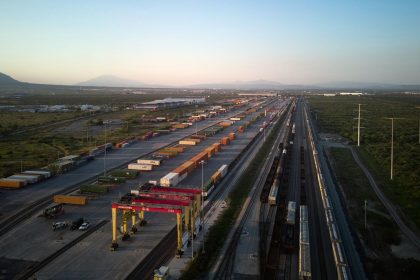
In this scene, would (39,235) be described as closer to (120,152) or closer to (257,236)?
(257,236)

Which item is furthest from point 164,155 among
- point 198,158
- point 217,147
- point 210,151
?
point 217,147

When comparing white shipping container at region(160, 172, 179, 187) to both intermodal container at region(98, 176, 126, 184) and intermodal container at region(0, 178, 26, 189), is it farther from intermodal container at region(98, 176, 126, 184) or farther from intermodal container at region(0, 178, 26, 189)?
intermodal container at region(0, 178, 26, 189)

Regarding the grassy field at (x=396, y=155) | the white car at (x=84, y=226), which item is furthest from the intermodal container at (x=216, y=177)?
the grassy field at (x=396, y=155)

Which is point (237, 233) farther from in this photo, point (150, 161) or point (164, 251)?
point (150, 161)

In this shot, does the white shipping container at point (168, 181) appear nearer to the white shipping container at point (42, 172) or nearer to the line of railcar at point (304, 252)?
the white shipping container at point (42, 172)

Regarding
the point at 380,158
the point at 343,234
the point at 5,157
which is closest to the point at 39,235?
the point at 343,234

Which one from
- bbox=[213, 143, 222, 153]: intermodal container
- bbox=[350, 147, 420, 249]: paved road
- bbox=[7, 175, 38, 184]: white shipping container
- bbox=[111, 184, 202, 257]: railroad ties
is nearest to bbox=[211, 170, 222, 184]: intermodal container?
bbox=[111, 184, 202, 257]: railroad ties
